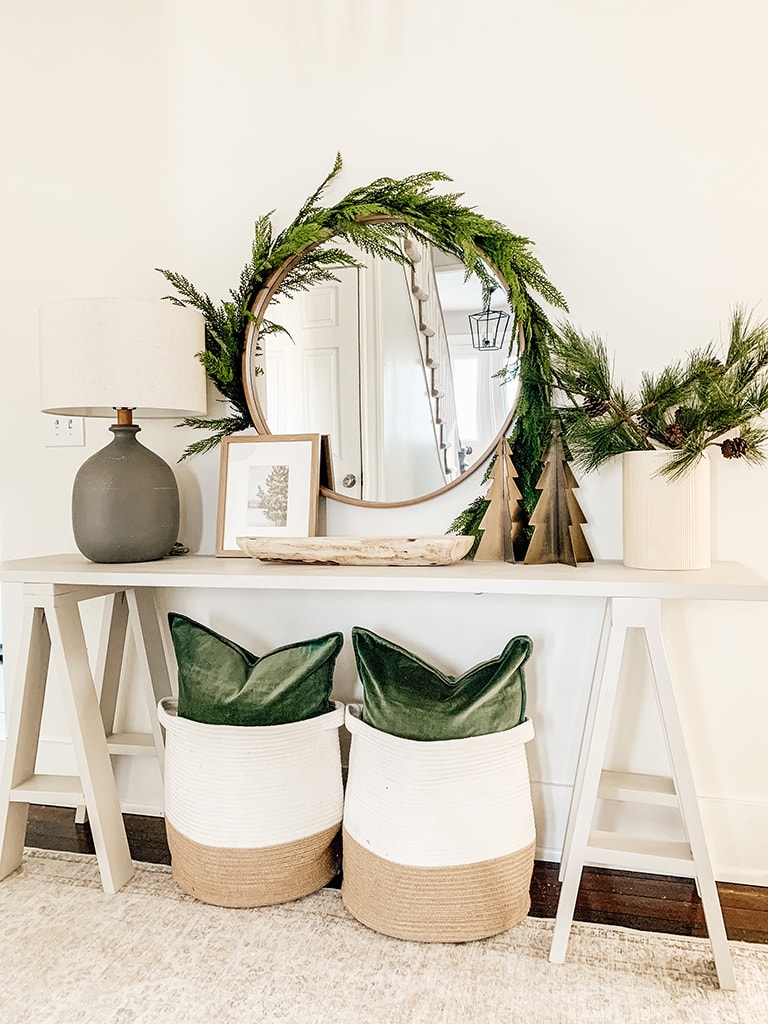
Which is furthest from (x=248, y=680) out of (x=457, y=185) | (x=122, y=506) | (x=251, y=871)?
(x=457, y=185)

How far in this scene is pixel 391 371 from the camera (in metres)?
1.78

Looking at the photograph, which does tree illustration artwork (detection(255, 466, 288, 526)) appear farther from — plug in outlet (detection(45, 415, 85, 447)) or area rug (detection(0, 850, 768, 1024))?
area rug (detection(0, 850, 768, 1024))

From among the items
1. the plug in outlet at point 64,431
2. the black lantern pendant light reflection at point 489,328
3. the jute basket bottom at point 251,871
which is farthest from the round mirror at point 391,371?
the jute basket bottom at point 251,871

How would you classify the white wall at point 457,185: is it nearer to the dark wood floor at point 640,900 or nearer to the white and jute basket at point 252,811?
the dark wood floor at point 640,900

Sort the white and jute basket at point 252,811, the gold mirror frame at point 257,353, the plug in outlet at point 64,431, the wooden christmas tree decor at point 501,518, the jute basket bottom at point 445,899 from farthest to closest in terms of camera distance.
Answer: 1. the plug in outlet at point 64,431
2. the gold mirror frame at point 257,353
3. the wooden christmas tree decor at point 501,518
4. the white and jute basket at point 252,811
5. the jute basket bottom at point 445,899

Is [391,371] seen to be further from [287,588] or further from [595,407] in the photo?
[287,588]

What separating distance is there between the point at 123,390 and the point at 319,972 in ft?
3.83

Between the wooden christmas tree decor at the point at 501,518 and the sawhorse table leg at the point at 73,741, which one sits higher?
the wooden christmas tree decor at the point at 501,518

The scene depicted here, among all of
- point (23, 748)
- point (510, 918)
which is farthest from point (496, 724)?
point (23, 748)

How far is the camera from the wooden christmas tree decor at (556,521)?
5.26 ft

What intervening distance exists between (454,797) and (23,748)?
96cm

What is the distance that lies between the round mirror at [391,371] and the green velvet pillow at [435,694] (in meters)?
0.39

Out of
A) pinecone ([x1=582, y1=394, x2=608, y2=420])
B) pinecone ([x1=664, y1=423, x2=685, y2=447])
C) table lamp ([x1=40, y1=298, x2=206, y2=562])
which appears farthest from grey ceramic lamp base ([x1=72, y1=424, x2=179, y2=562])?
pinecone ([x1=664, y1=423, x2=685, y2=447])

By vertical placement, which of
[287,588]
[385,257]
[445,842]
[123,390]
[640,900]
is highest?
[385,257]
